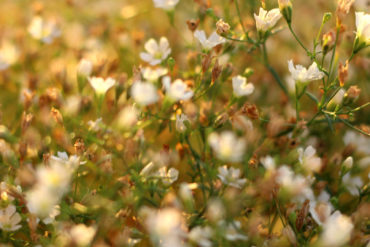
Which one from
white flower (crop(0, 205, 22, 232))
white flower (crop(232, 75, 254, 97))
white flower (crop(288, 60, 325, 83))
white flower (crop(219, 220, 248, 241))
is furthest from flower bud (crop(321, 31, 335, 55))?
white flower (crop(0, 205, 22, 232))

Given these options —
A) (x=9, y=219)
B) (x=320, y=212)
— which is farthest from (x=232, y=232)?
(x=9, y=219)

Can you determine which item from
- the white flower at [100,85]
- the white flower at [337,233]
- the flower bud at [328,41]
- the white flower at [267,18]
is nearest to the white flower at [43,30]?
the white flower at [100,85]

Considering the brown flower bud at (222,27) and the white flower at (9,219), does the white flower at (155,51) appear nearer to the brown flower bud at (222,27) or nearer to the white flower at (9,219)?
the brown flower bud at (222,27)

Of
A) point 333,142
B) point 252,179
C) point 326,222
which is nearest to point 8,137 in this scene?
point 252,179

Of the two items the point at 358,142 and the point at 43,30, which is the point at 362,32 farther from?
the point at 43,30

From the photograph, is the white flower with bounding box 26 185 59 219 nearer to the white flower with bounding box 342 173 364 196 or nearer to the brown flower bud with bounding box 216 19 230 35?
the brown flower bud with bounding box 216 19 230 35

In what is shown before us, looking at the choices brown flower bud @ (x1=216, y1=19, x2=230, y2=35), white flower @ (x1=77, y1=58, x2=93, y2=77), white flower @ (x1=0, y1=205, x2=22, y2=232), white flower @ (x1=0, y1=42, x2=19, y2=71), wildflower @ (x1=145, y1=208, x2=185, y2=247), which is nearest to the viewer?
wildflower @ (x1=145, y1=208, x2=185, y2=247)
